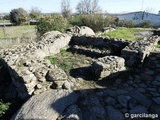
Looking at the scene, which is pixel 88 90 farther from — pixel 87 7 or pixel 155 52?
pixel 87 7

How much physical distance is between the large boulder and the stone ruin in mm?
288

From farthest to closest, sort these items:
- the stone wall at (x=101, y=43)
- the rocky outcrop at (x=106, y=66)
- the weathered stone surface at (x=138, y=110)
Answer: the stone wall at (x=101, y=43) → the rocky outcrop at (x=106, y=66) → the weathered stone surface at (x=138, y=110)

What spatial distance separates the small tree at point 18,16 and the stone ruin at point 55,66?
2086cm

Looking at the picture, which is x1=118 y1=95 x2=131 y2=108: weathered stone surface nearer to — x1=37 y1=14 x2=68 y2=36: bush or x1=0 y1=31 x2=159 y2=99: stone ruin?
x1=0 y1=31 x2=159 y2=99: stone ruin

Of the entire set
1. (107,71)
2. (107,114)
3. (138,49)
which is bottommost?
(107,114)

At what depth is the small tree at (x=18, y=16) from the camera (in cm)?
2581

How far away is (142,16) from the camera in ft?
89.8

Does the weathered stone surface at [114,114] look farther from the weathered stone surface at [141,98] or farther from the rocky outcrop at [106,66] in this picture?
the rocky outcrop at [106,66]

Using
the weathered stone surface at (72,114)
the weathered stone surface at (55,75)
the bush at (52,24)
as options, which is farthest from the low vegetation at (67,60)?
the bush at (52,24)

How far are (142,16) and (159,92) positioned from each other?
2624 centimetres

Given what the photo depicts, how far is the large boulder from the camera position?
122 inches

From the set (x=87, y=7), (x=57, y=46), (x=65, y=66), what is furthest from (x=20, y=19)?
(x=65, y=66)

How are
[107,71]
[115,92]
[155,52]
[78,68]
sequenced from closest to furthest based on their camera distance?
1. [115,92]
2. [107,71]
3. [78,68]
4. [155,52]

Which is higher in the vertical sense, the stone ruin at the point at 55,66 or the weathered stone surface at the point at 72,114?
the stone ruin at the point at 55,66
